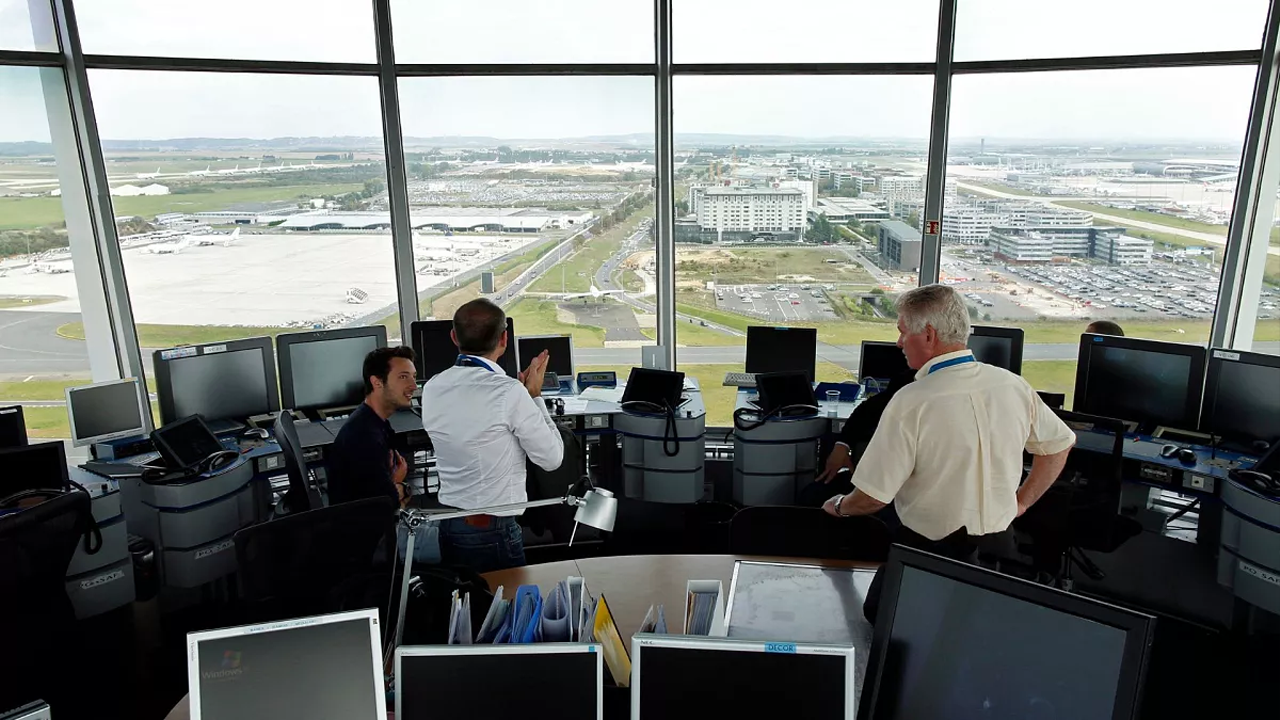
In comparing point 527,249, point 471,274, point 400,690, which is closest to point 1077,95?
point 527,249

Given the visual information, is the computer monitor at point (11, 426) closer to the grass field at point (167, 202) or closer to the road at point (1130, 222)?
the grass field at point (167, 202)

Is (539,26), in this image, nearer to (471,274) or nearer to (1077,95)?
(471,274)

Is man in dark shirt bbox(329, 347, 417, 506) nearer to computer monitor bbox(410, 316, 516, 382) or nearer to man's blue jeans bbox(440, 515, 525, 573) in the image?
man's blue jeans bbox(440, 515, 525, 573)

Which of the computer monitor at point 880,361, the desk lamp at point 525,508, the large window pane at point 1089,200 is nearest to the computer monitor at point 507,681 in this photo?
the desk lamp at point 525,508

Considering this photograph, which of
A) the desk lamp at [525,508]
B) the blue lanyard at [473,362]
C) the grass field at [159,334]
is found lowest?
the grass field at [159,334]

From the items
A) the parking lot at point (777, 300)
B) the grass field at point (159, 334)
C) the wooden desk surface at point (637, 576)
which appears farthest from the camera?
the parking lot at point (777, 300)
